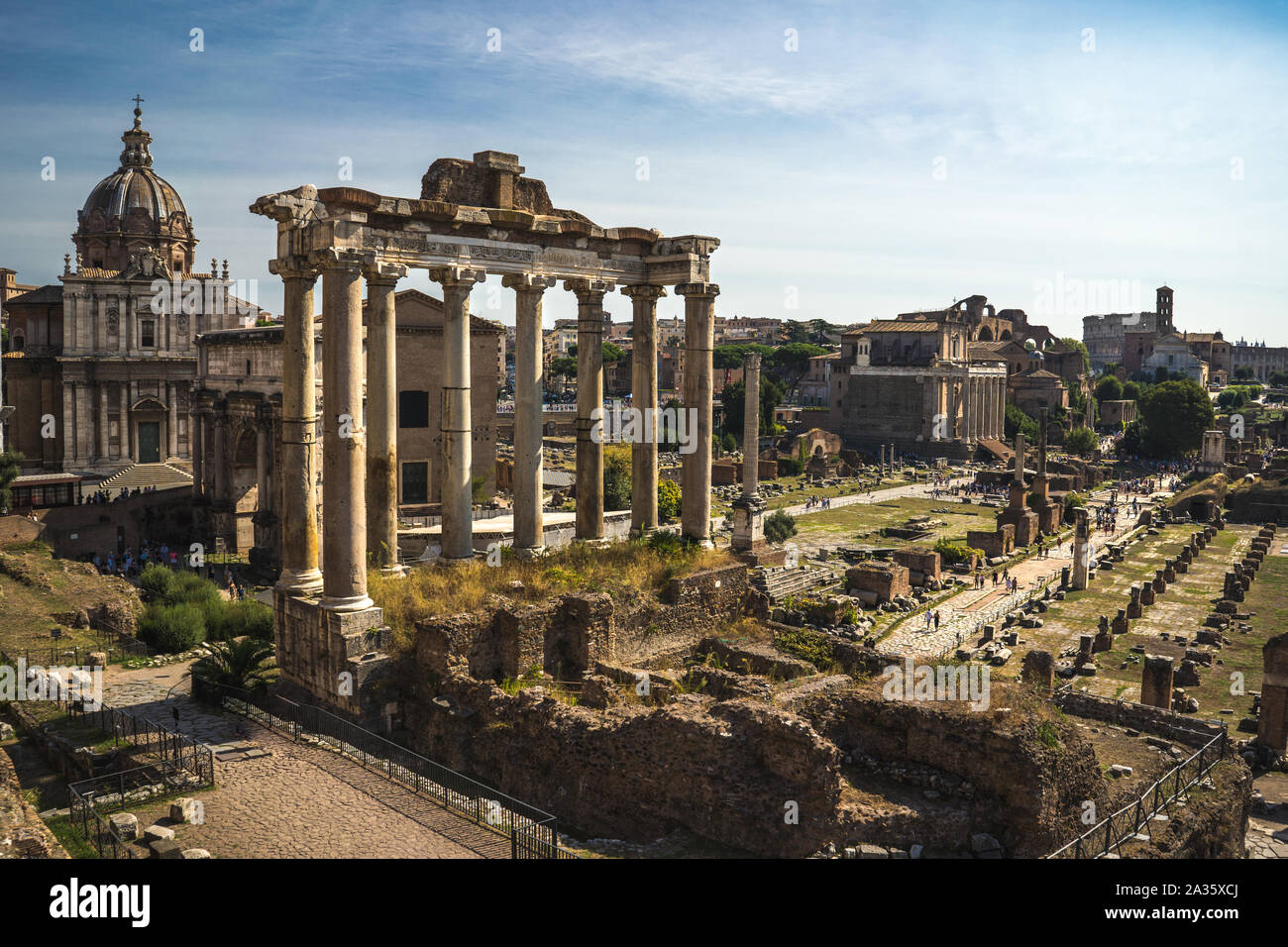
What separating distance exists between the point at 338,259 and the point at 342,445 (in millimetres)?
Result: 2694

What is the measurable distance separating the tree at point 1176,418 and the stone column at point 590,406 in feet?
257

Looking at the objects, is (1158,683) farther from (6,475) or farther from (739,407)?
(739,407)

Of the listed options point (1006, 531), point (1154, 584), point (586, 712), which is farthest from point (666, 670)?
point (1006, 531)

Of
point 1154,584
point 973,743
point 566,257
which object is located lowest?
point 1154,584

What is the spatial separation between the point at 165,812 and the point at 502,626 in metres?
5.23

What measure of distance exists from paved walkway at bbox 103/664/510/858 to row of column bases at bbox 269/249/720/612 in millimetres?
2363

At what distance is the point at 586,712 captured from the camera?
1329cm

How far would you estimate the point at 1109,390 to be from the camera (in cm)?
12825

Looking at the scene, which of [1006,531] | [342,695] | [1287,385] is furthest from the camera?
[1287,385]

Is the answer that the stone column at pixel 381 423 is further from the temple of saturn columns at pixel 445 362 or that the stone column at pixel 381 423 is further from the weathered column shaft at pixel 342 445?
the weathered column shaft at pixel 342 445

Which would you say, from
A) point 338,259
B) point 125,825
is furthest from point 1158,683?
point 125,825

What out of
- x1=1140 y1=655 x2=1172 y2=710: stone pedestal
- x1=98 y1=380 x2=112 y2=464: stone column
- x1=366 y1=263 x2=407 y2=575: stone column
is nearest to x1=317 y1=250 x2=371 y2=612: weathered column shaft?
x1=366 y1=263 x2=407 y2=575: stone column

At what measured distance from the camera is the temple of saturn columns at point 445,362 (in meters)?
15.0

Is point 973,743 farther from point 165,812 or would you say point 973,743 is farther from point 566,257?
point 566,257
